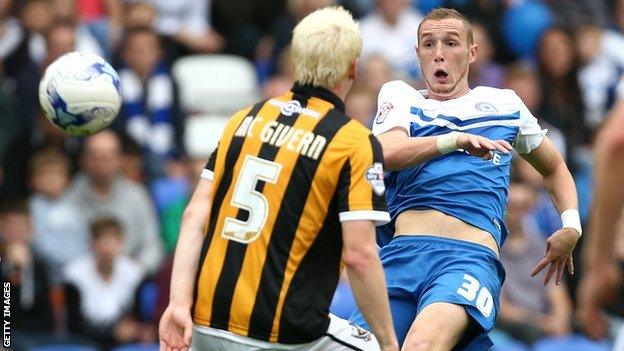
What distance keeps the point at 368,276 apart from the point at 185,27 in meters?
9.41

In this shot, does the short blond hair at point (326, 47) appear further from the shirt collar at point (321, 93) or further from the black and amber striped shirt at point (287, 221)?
the black and amber striped shirt at point (287, 221)

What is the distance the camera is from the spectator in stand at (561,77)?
51.4 feet

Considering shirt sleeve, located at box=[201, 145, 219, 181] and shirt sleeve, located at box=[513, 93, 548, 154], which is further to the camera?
shirt sleeve, located at box=[513, 93, 548, 154]

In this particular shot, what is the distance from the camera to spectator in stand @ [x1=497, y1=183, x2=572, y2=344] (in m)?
13.1

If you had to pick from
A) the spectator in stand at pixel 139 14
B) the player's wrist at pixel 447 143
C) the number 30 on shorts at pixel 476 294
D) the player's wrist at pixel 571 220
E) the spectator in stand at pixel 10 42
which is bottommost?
the spectator in stand at pixel 10 42

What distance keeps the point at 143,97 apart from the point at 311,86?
7872 millimetres

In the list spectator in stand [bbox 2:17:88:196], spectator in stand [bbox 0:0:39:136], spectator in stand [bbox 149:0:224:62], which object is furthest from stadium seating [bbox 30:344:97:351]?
spectator in stand [bbox 149:0:224:62]

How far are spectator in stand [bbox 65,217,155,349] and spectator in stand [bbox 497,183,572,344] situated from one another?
11.2 feet

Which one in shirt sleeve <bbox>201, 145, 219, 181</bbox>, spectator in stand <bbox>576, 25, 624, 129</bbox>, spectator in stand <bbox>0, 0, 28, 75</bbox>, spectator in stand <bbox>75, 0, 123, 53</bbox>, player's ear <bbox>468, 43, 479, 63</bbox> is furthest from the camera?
spectator in stand <bbox>576, 25, 624, 129</bbox>

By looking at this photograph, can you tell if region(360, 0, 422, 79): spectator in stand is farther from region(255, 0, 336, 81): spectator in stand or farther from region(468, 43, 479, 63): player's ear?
region(468, 43, 479, 63): player's ear

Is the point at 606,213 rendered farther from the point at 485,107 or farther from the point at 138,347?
the point at 138,347

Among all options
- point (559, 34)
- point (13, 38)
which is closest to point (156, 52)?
point (13, 38)

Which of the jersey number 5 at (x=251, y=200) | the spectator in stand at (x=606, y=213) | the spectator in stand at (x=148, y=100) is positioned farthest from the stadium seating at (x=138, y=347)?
the spectator in stand at (x=606, y=213)

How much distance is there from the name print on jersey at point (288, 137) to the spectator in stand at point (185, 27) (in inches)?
335
